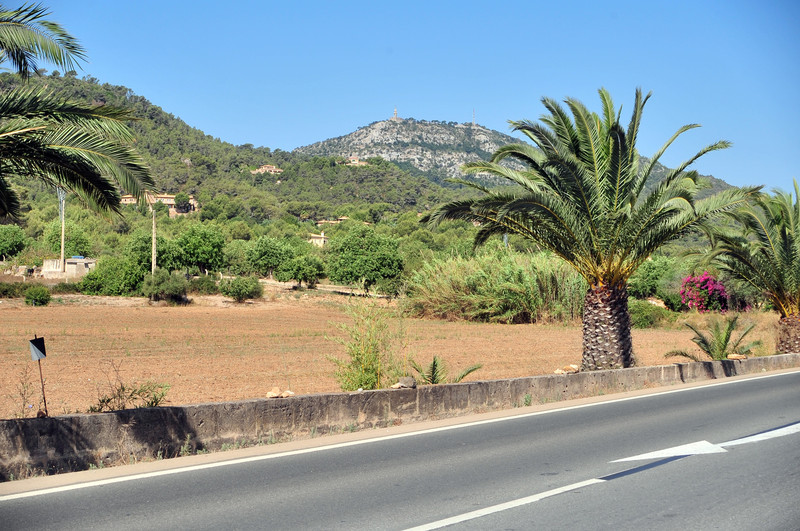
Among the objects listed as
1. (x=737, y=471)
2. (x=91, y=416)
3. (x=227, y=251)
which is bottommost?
(x=737, y=471)

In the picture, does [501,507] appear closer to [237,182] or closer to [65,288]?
[65,288]

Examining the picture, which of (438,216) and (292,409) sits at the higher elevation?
(438,216)

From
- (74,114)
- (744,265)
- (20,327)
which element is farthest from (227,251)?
(74,114)

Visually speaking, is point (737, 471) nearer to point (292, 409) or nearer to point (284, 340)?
point (292, 409)

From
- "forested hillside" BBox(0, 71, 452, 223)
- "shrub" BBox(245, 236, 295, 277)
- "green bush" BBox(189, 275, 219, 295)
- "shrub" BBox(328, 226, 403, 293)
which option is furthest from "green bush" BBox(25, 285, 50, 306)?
"forested hillside" BBox(0, 71, 452, 223)

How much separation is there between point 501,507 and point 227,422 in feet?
12.9

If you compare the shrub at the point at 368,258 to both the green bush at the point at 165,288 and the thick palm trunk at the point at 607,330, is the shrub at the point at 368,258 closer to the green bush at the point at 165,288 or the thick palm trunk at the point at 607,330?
the green bush at the point at 165,288

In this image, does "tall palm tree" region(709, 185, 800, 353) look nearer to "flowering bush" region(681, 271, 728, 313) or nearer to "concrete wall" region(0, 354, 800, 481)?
"concrete wall" region(0, 354, 800, 481)

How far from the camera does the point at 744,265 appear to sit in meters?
23.2

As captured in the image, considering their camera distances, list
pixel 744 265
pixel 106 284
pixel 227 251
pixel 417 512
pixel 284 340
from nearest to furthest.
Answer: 1. pixel 417 512
2. pixel 744 265
3. pixel 284 340
4. pixel 106 284
5. pixel 227 251

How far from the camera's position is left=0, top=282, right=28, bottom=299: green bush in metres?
50.8

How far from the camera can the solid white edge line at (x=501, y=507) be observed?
18.4ft

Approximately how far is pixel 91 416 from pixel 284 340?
77.6 feet

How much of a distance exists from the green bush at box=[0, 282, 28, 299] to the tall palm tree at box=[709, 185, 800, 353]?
158ft
